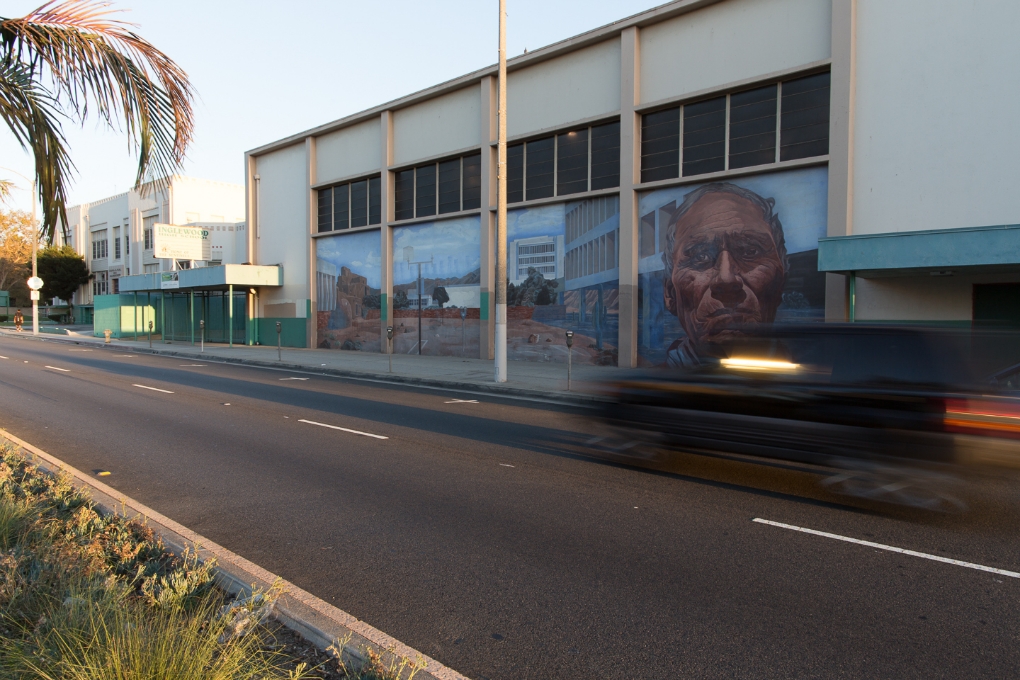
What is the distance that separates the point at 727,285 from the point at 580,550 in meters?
14.3

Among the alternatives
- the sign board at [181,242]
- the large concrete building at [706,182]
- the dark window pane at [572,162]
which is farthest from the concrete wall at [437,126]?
the sign board at [181,242]

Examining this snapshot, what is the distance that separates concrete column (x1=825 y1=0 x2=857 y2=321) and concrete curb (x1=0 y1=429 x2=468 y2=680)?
14949 millimetres

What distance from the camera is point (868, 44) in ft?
51.5

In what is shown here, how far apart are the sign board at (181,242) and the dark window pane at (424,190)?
58.3 feet

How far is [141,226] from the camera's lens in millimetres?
53719

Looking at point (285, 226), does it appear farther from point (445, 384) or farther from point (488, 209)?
point (445, 384)

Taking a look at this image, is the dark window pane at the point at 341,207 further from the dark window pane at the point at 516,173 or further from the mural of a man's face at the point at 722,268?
the mural of a man's face at the point at 722,268

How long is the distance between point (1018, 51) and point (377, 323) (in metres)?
22.2

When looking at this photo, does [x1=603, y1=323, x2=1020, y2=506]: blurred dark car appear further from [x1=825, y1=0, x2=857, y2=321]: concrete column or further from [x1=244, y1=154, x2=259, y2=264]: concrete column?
[x1=244, y1=154, x2=259, y2=264]: concrete column

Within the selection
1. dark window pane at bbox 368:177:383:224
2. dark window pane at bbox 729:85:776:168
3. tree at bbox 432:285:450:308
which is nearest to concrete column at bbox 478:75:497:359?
tree at bbox 432:285:450:308

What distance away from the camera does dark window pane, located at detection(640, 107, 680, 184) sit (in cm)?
1906

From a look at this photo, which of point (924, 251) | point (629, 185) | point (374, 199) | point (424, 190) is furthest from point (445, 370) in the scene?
point (924, 251)

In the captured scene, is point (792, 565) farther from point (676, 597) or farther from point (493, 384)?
point (493, 384)

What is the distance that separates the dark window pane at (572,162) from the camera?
69.4 feet
